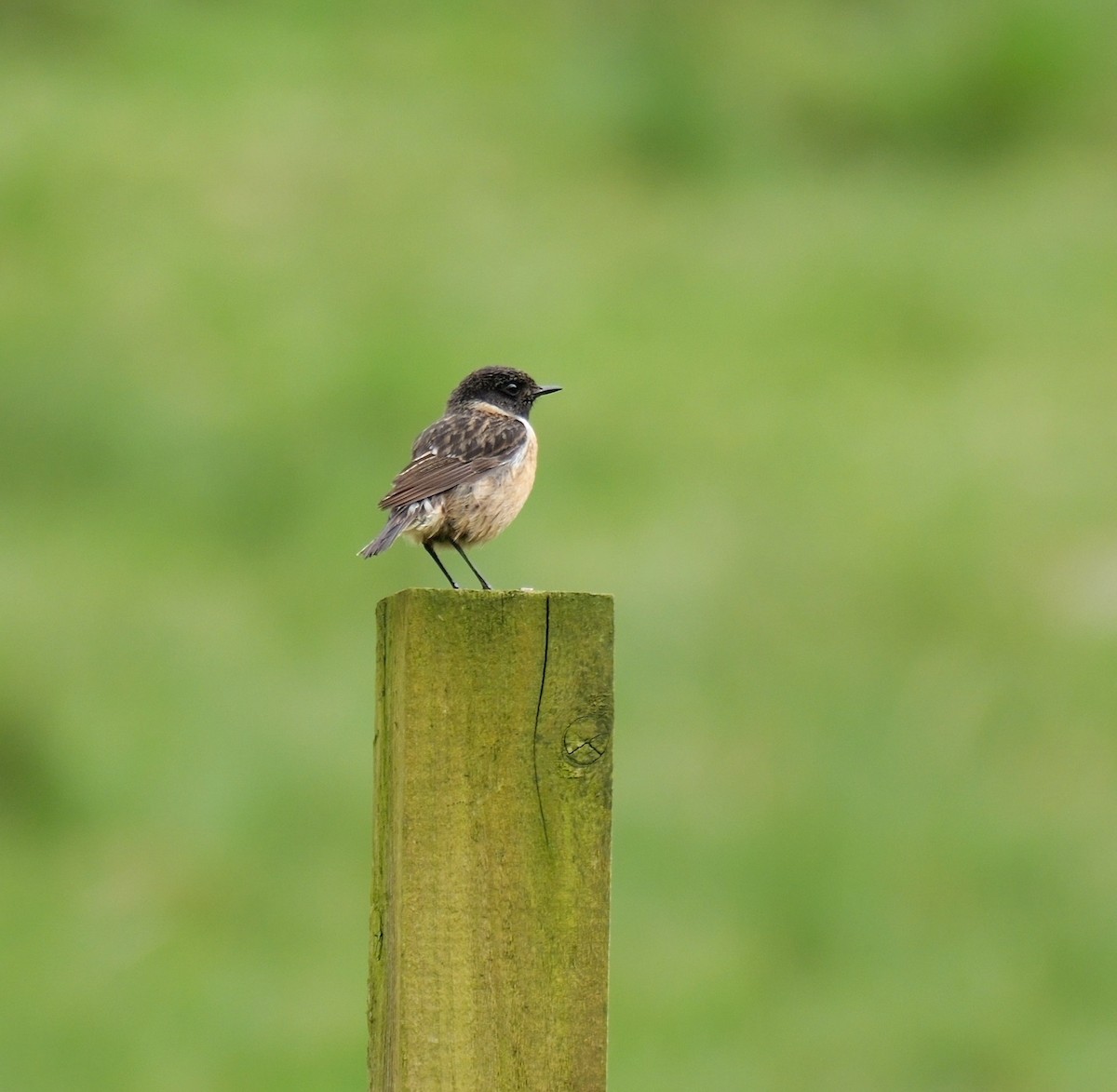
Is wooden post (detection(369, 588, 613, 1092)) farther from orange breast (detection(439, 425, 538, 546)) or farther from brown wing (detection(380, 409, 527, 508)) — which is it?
orange breast (detection(439, 425, 538, 546))

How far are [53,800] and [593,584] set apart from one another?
414 centimetres

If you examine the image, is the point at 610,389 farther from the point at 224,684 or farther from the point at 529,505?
the point at 224,684

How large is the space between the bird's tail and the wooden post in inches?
87.6

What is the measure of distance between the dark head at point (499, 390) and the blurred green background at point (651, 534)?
17.1 feet

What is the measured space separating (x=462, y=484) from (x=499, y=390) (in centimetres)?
135

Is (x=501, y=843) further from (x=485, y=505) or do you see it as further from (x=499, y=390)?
(x=499, y=390)

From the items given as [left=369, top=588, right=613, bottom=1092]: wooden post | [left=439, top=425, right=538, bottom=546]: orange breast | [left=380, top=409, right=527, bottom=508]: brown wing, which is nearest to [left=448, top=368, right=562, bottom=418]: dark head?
[left=380, top=409, right=527, bottom=508]: brown wing

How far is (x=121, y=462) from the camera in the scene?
16.5 m

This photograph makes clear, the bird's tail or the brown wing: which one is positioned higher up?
the brown wing

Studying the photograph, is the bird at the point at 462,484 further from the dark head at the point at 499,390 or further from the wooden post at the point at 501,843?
the wooden post at the point at 501,843

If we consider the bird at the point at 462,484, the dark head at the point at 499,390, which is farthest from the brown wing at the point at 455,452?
the dark head at the point at 499,390

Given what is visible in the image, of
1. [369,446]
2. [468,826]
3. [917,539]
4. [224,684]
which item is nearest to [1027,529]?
[917,539]

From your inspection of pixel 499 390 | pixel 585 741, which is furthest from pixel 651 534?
pixel 585 741

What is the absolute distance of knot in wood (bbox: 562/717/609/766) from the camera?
343 cm
